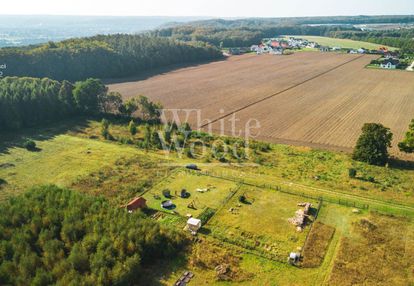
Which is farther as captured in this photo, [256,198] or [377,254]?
[256,198]

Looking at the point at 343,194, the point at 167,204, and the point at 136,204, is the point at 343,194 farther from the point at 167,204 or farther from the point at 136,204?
the point at 136,204

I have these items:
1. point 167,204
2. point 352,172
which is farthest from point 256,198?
point 352,172

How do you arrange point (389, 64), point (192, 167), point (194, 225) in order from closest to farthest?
point (194, 225), point (192, 167), point (389, 64)

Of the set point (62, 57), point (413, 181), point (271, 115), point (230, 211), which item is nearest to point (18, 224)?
point (230, 211)

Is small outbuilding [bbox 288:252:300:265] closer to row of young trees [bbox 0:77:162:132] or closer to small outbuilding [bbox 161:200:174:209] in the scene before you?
small outbuilding [bbox 161:200:174:209]

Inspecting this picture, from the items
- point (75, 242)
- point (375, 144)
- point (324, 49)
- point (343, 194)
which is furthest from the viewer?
point (324, 49)

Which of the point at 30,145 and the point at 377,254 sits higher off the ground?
the point at 30,145

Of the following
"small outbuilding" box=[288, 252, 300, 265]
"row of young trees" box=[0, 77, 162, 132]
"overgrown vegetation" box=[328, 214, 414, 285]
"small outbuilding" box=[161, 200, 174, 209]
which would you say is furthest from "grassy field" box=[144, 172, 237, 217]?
Answer: "row of young trees" box=[0, 77, 162, 132]
